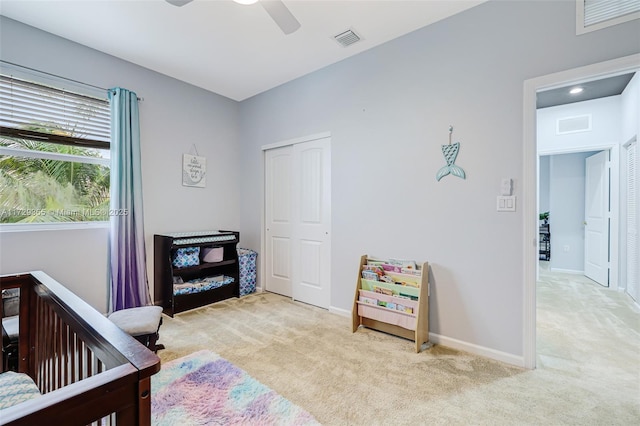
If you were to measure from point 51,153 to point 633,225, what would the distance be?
6408 mm

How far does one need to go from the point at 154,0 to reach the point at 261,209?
2.44m

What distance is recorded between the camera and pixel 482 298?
2279 millimetres

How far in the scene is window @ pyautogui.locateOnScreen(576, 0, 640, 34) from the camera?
1759mm

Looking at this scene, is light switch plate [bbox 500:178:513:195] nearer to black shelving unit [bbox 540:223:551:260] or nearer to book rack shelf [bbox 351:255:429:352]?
book rack shelf [bbox 351:255:429:352]

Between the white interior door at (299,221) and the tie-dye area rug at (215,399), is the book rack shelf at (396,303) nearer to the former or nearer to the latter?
the white interior door at (299,221)

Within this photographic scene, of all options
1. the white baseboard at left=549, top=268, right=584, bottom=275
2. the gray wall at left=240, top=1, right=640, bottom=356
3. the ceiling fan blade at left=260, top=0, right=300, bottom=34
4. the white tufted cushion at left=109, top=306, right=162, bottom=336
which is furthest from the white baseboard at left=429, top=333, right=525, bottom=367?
the white baseboard at left=549, top=268, right=584, bottom=275

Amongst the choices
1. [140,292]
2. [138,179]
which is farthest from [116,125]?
[140,292]

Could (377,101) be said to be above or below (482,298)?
above

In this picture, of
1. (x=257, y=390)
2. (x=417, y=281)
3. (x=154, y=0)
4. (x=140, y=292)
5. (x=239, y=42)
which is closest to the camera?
(x=257, y=390)

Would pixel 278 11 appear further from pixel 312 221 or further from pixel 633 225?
pixel 633 225

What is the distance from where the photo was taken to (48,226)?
2.63 meters

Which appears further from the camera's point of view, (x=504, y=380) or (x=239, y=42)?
(x=239, y=42)

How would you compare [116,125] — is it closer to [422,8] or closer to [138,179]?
[138,179]

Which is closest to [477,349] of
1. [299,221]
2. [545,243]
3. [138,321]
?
[299,221]
